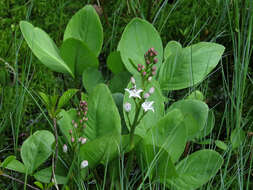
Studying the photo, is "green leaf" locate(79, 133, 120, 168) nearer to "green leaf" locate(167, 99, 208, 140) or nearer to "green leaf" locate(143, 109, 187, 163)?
"green leaf" locate(143, 109, 187, 163)

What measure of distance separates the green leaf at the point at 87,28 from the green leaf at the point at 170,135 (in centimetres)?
34

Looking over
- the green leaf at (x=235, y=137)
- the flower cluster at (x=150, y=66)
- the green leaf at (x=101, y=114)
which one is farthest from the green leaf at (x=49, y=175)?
the green leaf at (x=235, y=137)

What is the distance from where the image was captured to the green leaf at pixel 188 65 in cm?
102

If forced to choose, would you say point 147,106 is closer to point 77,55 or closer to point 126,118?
point 126,118

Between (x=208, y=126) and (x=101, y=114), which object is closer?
(x=101, y=114)

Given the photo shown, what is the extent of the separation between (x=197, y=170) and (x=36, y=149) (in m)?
0.39

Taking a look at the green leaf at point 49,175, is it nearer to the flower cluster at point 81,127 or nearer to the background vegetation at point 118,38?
the flower cluster at point 81,127

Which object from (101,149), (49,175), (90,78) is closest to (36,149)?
(49,175)

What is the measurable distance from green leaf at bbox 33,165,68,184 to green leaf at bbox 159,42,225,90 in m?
0.36

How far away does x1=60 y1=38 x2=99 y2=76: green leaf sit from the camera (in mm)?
1029

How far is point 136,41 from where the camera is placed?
1028mm

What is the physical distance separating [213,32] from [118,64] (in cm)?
45

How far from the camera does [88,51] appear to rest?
1043 millimetres

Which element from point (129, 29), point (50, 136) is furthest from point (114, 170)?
point (129, 29)
